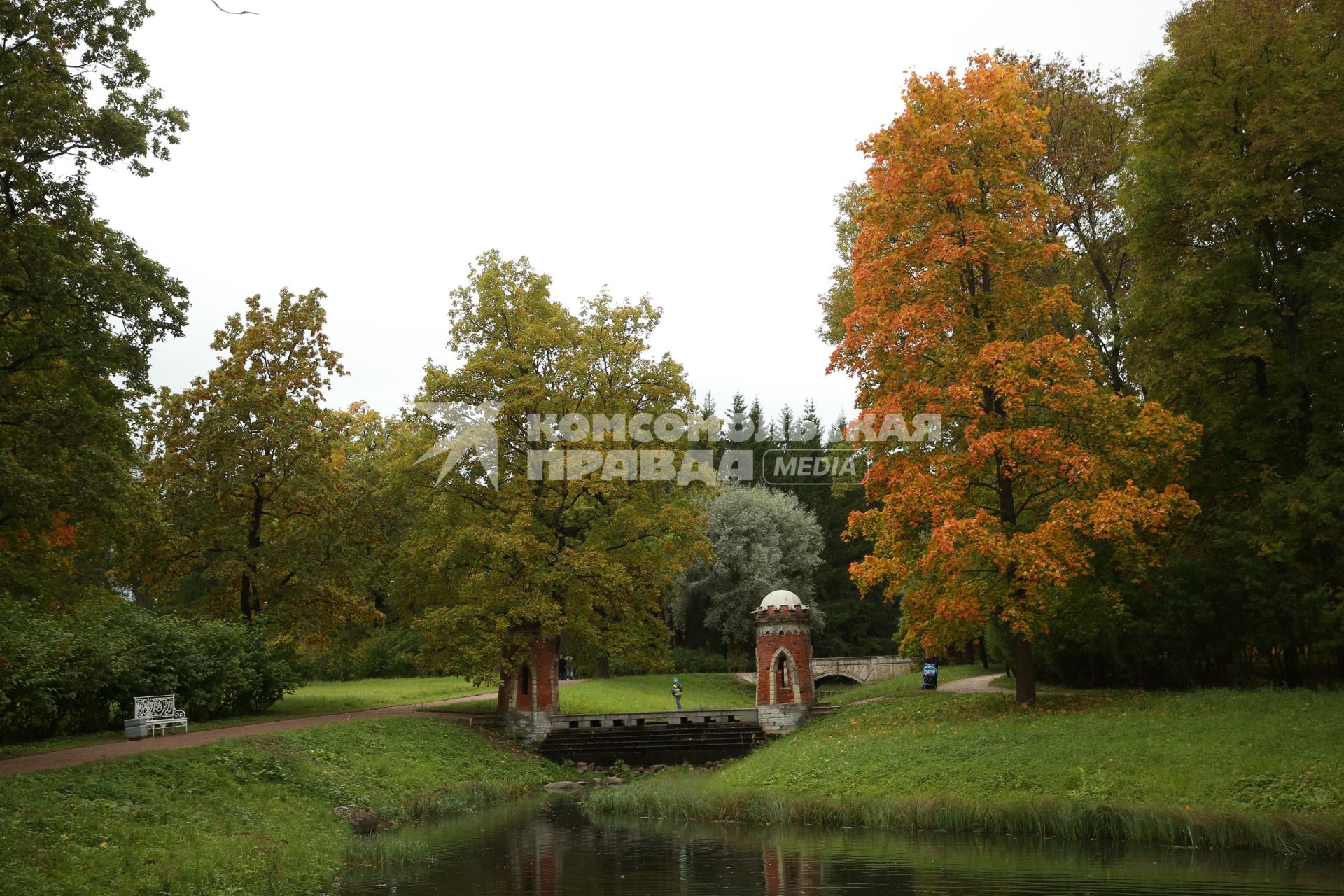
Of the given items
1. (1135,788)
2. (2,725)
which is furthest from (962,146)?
(2,725)

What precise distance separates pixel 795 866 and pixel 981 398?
11.3m

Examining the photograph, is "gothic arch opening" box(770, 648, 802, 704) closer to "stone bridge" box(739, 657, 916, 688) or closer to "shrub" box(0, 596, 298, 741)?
"shrub" box(0, 596, 298, 741)

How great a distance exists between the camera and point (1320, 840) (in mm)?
12938

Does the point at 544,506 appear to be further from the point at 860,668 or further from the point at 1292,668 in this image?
the point at 860,668

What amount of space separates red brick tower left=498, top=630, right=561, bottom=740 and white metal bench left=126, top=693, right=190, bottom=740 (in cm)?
913

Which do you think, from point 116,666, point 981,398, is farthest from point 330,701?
point 981,398

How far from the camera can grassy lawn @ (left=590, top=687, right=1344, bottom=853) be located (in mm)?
14234

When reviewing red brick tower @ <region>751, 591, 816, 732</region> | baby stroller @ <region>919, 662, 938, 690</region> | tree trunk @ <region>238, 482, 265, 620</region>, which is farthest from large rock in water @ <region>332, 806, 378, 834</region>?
baby stroller @ <region>919, 662, 938, 690</region>

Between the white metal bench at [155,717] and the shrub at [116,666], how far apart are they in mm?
A: 702

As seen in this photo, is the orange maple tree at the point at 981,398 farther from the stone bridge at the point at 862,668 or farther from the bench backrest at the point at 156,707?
the stone bridge at the point at 862,668

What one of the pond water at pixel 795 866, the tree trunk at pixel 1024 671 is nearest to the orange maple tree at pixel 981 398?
the tree trunk at pixel 1024 671

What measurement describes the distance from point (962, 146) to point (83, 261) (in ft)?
58.0

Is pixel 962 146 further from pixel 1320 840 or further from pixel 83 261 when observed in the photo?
pixel 83 261

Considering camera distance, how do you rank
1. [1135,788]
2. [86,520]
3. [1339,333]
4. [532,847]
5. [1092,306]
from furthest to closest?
[1092,306] → [1339,333] → [86,520] → [532,847] → [1135,788]
